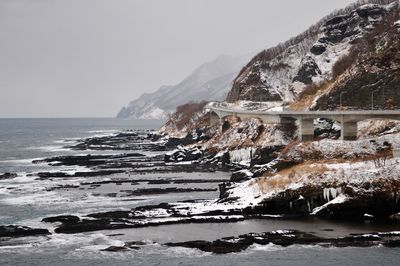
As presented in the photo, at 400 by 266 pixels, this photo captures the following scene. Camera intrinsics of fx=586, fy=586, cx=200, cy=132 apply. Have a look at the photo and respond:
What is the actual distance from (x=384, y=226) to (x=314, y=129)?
58.6 metres

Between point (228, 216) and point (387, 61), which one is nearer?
point (228, 216)

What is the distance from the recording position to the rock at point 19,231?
5209 cm

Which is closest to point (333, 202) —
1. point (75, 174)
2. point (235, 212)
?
point (235, 212)

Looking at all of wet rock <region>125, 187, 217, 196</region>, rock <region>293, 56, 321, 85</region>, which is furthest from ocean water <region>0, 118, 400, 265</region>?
rock <region>293, 56, 321, 85</region>

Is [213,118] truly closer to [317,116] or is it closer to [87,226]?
[317,116]

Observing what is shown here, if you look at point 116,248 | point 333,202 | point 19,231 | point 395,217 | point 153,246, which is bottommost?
point 153,246

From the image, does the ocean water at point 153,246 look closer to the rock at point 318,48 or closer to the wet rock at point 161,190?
the wet rock at point 161,190

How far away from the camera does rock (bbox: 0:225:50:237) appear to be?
171 ft

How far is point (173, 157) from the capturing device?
120125mm

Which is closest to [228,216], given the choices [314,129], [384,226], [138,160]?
[384,226]

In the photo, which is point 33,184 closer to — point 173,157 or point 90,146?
point 173,157

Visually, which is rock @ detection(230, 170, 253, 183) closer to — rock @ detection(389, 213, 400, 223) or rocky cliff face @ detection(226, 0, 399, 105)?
rock @ detection(389, 213, 400, 223)

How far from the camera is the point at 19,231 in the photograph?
52906 mm

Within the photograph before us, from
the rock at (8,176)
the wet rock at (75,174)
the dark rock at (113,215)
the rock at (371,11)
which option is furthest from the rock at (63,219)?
the rock at (371,11)
